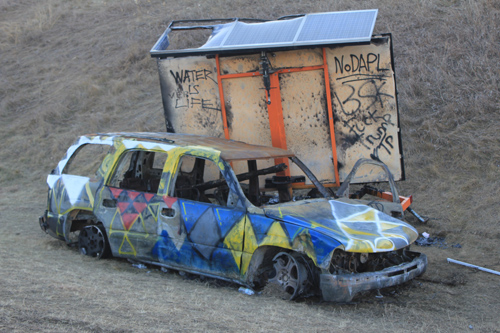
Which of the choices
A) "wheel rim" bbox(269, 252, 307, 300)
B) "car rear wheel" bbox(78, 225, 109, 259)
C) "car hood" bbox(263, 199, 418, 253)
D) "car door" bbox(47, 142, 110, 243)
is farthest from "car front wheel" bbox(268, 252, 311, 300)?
"car door" bbox(47, 142, 110, 243)

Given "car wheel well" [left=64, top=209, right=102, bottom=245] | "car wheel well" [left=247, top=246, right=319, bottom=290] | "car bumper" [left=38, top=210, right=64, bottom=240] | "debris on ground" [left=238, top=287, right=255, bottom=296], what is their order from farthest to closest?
"car bumper" [left=38, top=210, right=64, bottom=240]
"car wheel well" [left=64, top=209, right=102, bottom=245]
"debris on ground" [left=238, top=287, right=255, bottom=296]
"car wheel well" [left=247, top=246, right=319, bottom=290]

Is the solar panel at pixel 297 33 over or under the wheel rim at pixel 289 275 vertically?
over

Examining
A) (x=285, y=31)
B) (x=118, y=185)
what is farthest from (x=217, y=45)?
(x=118, y=185)

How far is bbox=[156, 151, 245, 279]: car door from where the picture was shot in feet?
17.7

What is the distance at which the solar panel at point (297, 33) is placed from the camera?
7426 mm

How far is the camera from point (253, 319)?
4.46m

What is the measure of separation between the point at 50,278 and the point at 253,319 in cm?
223

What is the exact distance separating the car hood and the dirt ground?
623 millimetres

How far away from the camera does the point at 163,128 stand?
42.3 ft

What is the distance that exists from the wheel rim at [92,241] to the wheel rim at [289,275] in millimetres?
2379

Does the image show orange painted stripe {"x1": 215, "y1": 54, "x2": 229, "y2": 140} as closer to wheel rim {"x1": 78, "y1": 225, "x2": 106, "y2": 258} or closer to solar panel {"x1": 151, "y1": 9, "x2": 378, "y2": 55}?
solar panel {"x1": 151, "y1": 9, "x2": 378, "y2": 55}

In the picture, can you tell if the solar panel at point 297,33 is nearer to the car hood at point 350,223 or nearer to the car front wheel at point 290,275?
the car hood at point 350,223

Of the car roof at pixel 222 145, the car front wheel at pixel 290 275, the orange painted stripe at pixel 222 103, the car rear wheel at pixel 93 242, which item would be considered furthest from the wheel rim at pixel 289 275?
the orange painted stripe at pixel 222 103

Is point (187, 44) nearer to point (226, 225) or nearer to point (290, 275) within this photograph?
point (226, 225)
